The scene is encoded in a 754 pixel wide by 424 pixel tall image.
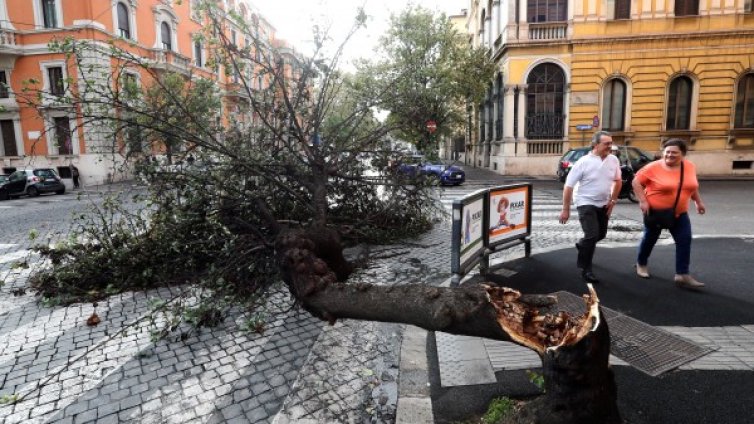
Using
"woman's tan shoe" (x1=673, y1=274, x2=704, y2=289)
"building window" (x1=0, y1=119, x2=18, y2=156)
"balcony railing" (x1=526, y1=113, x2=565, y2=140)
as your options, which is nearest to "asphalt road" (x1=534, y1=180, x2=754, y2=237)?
"woman's tan shoe" (x1=673, y1=274, x2=704, y2=289)

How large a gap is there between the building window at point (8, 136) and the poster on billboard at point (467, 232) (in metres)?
31.5

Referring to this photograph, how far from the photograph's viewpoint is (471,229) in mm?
5504

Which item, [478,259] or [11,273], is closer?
[478,259]

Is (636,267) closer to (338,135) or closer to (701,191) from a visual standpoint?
(338,135)

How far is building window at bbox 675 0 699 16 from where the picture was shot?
22453 millimetres

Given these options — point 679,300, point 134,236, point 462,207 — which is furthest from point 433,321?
point 134,236

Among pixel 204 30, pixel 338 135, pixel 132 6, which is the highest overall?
pixel 132 6

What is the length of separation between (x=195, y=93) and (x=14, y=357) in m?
3.30

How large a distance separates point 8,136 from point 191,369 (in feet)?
104

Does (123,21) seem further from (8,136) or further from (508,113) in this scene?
(508,113)

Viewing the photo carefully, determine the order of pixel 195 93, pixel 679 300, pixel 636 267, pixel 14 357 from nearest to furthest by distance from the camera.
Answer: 1. pixel 14 357
2. pixel 679 300
3. pixel 195 93
4. pixel 636 267

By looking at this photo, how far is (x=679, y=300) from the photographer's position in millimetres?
4801

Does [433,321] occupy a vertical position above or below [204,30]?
below

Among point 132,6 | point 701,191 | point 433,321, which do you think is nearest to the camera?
point 433,321
